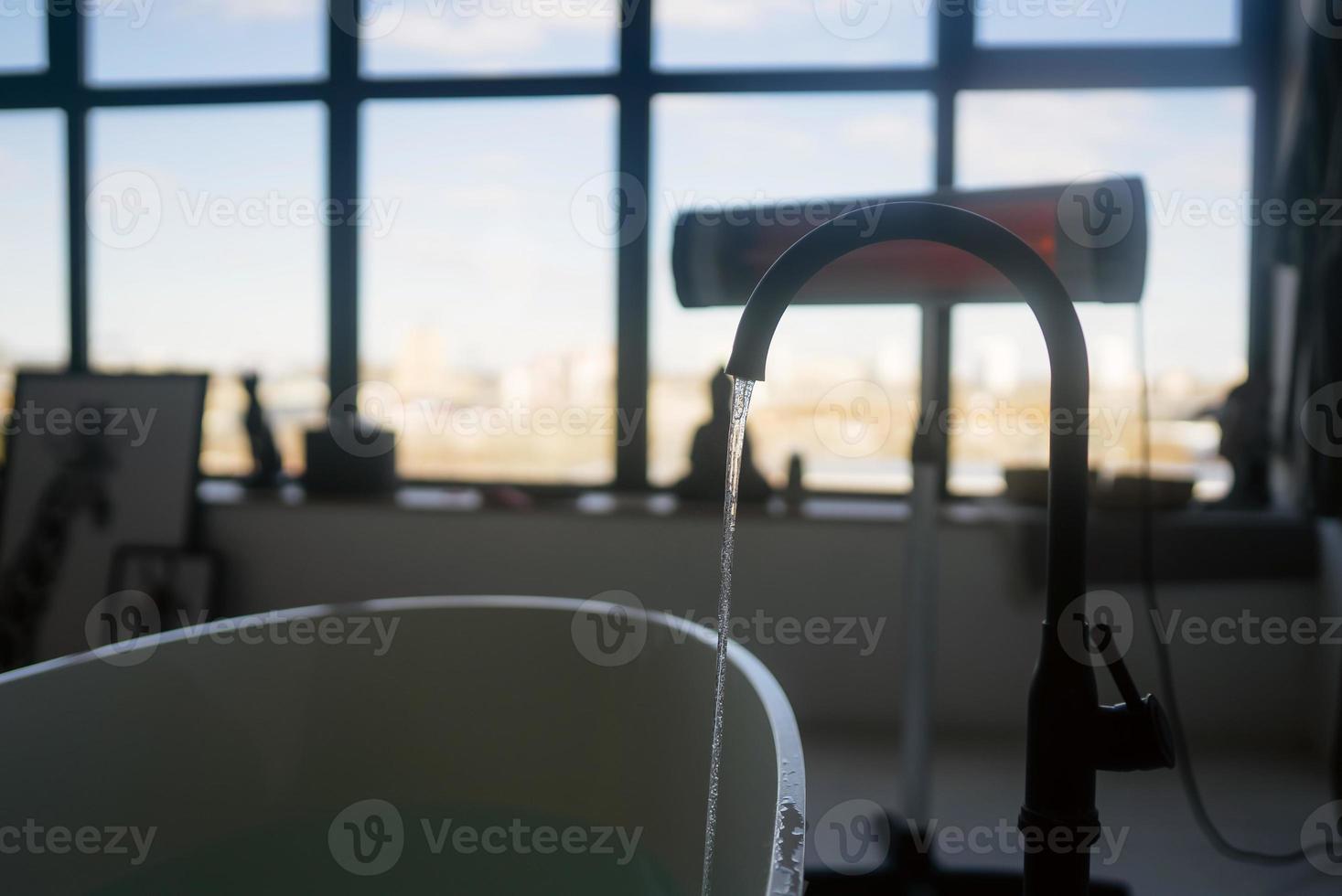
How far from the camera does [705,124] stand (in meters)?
2.64

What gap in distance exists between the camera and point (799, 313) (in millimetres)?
2500

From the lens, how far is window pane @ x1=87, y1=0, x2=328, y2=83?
2.82 meters

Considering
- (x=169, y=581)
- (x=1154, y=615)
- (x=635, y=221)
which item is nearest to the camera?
(x=1154, y=615)

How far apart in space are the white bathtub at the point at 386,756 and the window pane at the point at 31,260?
2.23 meters

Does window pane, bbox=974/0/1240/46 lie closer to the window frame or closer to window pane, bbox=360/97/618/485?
the window frame

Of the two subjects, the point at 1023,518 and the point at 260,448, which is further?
the point at 260,448

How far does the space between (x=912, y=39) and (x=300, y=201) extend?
180cm

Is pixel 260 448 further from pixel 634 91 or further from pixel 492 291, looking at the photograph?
pixel 634 91

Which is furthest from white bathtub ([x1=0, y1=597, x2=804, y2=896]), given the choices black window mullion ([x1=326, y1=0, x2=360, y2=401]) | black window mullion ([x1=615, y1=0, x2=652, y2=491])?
black window mullion ([x1=326, y1=0, x2=360, y2=401])

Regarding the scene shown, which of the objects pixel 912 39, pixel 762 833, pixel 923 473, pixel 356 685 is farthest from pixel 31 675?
pixel 912 39

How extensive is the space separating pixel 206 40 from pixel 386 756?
2446 millimetres

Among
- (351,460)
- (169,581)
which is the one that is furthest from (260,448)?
(169,581)

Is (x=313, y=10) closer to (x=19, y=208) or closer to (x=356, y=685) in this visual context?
(x=19, y=208)

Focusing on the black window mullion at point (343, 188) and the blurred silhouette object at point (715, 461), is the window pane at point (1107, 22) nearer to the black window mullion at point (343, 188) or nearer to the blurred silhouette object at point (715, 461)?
the blurred silhouette object at point (715, 461)
